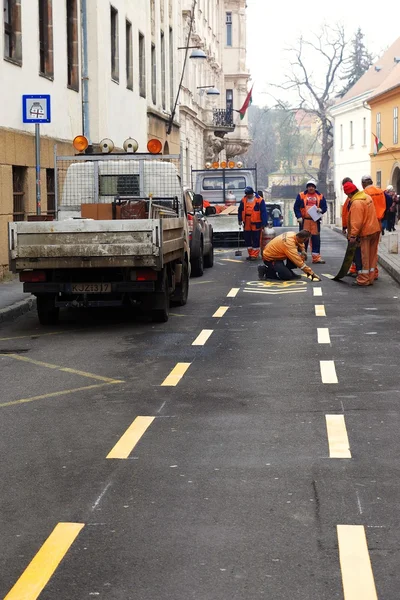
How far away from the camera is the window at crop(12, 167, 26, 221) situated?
21.4 m

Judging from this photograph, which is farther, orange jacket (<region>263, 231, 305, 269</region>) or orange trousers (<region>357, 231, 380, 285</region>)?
orange trousers (<region>357, 231, 380, 285</region>)

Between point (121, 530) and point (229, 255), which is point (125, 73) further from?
point (121, 530)

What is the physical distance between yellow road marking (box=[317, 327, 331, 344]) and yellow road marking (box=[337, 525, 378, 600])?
662 cm

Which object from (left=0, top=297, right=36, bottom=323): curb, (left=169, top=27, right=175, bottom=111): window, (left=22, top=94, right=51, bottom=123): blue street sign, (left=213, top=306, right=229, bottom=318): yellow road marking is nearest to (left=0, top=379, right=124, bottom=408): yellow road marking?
(left=213, top=306, right=229, bottom=318): yellow road marking

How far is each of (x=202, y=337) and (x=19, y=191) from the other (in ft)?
34.2

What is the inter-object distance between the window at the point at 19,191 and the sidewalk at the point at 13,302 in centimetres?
308

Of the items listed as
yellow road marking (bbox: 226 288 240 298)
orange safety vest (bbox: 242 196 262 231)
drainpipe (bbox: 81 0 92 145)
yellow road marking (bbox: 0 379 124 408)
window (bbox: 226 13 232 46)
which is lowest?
yellow road marking (bbox: 0 379 124 408)

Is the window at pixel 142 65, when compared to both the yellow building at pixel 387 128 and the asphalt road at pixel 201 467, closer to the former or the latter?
the yellow building at pixel 387 128

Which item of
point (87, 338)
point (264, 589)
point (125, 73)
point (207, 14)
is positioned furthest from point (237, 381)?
point (207, 14)

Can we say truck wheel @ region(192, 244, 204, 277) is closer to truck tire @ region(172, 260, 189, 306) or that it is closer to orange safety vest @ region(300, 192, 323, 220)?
orange safety vest @ region(300, 192, 323, 220)

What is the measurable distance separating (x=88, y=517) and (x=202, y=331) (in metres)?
7.46

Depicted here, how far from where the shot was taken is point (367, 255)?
18828 millimetres

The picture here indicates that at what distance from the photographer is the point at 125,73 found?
31859 mm

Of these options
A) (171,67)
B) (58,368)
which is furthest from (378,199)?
(171,67)
